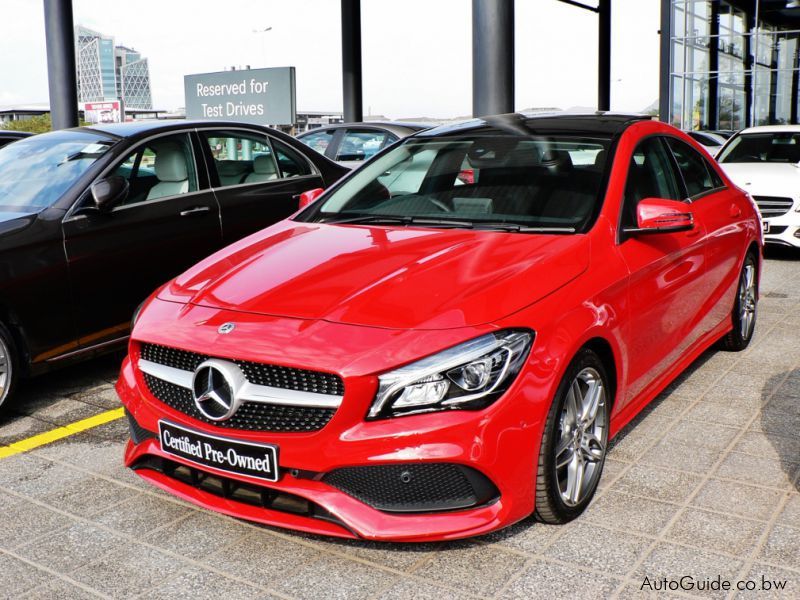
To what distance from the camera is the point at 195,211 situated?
5.94 meters

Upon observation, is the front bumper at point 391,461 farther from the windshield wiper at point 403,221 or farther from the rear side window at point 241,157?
the rear side window at point 241,157

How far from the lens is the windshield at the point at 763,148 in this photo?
1102 cm

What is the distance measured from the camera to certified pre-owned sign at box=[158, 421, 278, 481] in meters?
2.94

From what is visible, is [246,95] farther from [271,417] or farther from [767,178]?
[271,417]

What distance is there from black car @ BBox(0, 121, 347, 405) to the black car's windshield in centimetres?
149

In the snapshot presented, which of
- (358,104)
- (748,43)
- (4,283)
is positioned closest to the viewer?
(4,283)

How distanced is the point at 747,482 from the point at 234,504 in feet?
6.88

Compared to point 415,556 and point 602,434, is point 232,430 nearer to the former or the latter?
point 415,556

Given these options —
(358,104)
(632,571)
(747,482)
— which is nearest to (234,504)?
(632,571)

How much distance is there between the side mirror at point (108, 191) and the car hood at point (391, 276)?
4.91 feet

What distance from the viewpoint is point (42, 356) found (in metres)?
4.89

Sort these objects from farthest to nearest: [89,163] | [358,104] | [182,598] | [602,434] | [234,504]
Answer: [358,104], [89,163], [602,434], [234,504], [182,598]

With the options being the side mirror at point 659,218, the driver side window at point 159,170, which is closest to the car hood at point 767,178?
the driver side window at point 159,170

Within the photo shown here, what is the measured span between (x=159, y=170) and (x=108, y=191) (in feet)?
2.48
